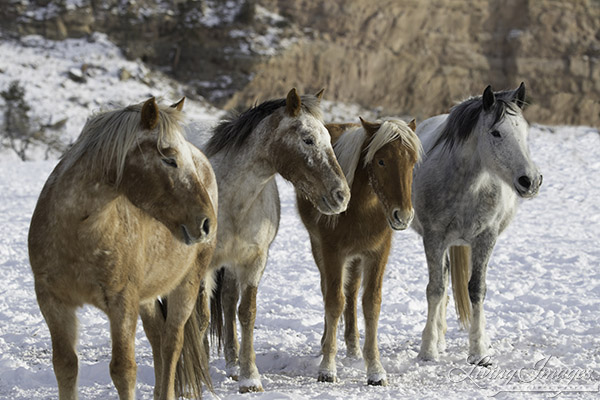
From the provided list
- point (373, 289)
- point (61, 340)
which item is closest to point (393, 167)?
point (373, 289)

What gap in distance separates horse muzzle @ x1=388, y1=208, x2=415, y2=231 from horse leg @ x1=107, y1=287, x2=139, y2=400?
1892mm

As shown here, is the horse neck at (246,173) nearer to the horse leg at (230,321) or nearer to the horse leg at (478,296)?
the horse leg at (230,321)

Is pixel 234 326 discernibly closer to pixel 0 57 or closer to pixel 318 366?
pixel 318 366

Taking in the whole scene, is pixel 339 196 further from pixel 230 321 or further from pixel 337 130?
pixel 337 130

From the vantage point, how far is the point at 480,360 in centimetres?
550

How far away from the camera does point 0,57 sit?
86.9 ft

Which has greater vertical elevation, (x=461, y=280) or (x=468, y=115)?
(x=468, y=115)

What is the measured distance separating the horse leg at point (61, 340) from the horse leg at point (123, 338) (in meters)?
0.23

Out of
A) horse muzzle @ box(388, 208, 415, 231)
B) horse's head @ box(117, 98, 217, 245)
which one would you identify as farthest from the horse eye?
horse muzzle @ box(388, 208, 415, 231)

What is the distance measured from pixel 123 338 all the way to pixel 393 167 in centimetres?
223

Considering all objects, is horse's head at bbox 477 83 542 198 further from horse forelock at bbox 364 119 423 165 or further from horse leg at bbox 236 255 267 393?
horse leg at bbox 236 255 267 393

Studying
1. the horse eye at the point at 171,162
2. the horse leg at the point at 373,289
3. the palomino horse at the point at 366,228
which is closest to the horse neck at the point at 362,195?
the palomino horse at the point at 366,228

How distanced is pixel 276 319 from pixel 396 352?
1.41 metres

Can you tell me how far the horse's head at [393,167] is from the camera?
4680mm
